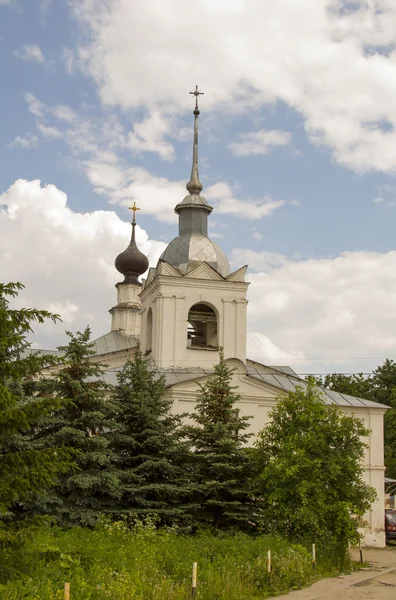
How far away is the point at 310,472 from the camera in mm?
20750

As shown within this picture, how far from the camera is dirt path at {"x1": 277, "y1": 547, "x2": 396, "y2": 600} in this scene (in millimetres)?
15718

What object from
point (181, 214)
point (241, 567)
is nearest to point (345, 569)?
point (241, 567)

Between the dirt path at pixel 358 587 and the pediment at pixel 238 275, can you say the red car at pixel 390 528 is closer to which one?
the dirt path at pixel 358 587

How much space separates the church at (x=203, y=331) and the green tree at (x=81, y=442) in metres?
9.70

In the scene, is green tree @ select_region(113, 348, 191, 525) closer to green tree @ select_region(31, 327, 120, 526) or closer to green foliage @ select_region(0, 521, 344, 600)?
green tree @ select_region(31, 327, 120, 526)

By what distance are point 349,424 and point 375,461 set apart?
11529mm

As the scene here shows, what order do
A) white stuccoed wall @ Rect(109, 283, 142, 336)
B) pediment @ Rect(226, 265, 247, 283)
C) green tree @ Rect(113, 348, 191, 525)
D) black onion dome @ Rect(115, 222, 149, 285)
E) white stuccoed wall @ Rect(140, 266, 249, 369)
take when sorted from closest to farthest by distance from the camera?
green tree @ Rect(113, 348, 191, 525), white stuccoed wall @ Rect(140, 266, 249, 369), pediment @ Rect(226, 265, 247, 283), white stuccoed wall @ Rect(109, 283, 142, 336), black onion dome @ Rect(115, 222, 149, 285)

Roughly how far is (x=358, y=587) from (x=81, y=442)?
7509mm

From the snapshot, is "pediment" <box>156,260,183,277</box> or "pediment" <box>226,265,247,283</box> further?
"pediment" <box>226,265,247,283</box>

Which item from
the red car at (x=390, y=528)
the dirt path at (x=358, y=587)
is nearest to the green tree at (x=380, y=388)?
the red car at (x=390, y=528)

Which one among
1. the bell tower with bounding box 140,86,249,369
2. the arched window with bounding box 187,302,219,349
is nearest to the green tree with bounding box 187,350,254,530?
the bell tower with bounding box 140,86,249,369

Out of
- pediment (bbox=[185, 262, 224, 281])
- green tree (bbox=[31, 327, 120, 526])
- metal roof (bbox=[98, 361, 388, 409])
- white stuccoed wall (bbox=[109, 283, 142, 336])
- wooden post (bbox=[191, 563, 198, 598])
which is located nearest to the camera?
wooden post (bbox=[191, 563, 198, 598])

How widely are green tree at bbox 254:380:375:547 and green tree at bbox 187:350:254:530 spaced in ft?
1.87

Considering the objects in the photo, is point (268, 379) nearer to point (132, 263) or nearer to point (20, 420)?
point (132, 263)
